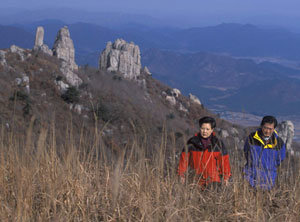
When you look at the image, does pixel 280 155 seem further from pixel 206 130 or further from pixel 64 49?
pixel 64 49

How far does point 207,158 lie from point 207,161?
41cm

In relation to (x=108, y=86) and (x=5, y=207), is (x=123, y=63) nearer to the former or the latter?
(x=108, y=86)

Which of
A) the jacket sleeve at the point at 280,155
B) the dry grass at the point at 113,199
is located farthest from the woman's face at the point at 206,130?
the jacket sleeve at the point at 280,155

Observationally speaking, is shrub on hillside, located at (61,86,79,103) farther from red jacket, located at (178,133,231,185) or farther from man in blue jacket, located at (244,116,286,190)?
red jacket, located at (178,133,231,185)

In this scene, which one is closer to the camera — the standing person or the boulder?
the standing person

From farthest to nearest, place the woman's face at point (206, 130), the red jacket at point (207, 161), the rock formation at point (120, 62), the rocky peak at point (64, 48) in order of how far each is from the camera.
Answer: the rock formation at point (120, 62) < the rocky peak at point (64, 48) < the woman's face at point (206, 130) < the red jacket at point (207, 161)

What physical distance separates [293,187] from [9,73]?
101ft

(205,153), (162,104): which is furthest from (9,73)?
(205,153)

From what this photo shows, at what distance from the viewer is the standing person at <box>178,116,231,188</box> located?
136 inches

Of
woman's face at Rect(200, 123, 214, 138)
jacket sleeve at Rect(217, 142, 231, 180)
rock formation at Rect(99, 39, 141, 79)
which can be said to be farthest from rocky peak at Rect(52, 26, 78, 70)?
jacket sleeve at Rect(217, 142, 231, 180)

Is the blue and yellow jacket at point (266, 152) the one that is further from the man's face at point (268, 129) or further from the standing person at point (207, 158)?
the standing person at point (207, 158)

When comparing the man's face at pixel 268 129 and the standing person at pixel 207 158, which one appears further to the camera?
the man's face at pixel 268 129

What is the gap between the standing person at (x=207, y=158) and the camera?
11.4 feet

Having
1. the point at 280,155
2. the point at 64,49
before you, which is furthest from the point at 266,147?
the point at 64,49
